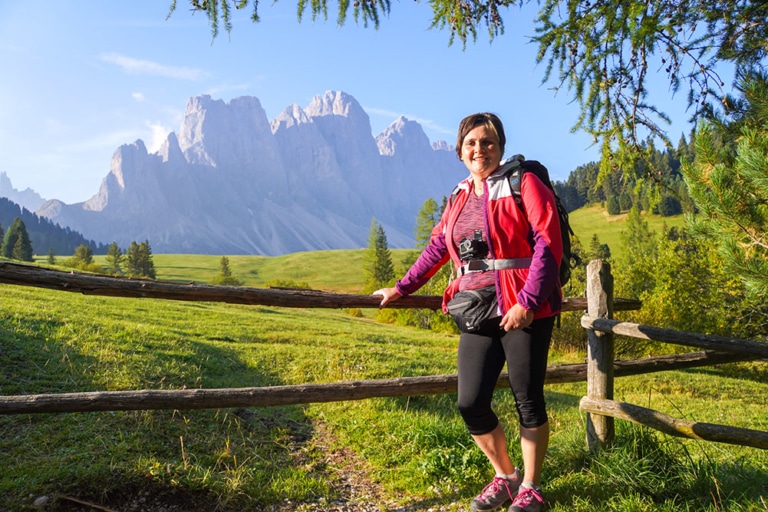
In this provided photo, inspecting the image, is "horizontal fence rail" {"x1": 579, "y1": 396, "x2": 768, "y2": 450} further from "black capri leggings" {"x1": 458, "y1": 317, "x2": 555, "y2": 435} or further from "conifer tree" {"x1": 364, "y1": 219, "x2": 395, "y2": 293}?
"conifer tree" {"x1": 364, "y1": 219, "x2": 395, "y2": 293}

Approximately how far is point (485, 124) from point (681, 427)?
2748mm

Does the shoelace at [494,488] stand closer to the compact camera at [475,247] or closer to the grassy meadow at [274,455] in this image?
the grassy meadow at [274,455]

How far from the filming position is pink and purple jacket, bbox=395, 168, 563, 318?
3.18 m

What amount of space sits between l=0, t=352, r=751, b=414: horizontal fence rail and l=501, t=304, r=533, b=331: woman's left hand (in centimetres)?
134

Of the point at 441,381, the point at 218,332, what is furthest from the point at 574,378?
the point at 218,332

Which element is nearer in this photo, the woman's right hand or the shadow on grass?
the shadow on grass

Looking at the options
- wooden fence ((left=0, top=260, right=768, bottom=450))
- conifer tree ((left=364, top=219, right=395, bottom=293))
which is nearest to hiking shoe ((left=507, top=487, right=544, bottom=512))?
wooden fence ((left=0, top=260, right=768, bottom=450))

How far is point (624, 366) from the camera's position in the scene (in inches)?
197

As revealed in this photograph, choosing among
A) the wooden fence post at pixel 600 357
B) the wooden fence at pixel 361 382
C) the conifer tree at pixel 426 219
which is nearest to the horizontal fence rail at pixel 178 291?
the wooden fence at pixel 361 382

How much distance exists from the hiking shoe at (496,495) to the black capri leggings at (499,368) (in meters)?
0.45

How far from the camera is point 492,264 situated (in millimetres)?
3459

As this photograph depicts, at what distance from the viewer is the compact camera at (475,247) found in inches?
138

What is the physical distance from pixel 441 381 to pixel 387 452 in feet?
4.15

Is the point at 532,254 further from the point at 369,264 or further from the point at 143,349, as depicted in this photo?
the point at 369,264
